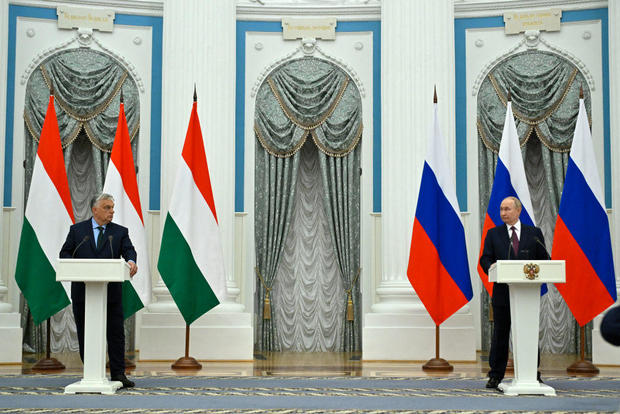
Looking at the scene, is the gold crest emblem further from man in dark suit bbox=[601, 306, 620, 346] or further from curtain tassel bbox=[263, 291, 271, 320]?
curtain tassel bbox=[263, 291, 271, 320]

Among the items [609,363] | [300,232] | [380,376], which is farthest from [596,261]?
[300,232]

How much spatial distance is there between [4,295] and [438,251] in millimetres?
4619

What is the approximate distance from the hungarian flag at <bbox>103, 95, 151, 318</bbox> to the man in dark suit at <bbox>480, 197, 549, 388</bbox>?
3466 mm

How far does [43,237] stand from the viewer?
8344 mm

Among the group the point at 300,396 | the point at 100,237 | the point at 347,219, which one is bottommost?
the point at 300,396

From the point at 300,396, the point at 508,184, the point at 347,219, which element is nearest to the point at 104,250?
the point at 300,396

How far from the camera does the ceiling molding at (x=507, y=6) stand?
10.8 meters

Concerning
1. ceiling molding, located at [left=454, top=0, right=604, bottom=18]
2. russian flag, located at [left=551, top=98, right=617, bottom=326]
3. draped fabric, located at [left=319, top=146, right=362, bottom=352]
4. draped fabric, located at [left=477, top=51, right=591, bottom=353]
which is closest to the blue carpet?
russian flag, located at [left=551, top=98, right=617, bottom=326]

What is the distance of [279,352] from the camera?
10.8m

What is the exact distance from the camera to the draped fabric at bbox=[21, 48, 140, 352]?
10.6 meters

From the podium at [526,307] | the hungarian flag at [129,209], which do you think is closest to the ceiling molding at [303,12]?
the hungarian flag at [129,209]

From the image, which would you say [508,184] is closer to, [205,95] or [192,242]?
[192,242]

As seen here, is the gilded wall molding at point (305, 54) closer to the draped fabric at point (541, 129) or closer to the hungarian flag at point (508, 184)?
the draped fabric at point (541, 129)

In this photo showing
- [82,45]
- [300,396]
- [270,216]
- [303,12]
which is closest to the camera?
[300,396]
